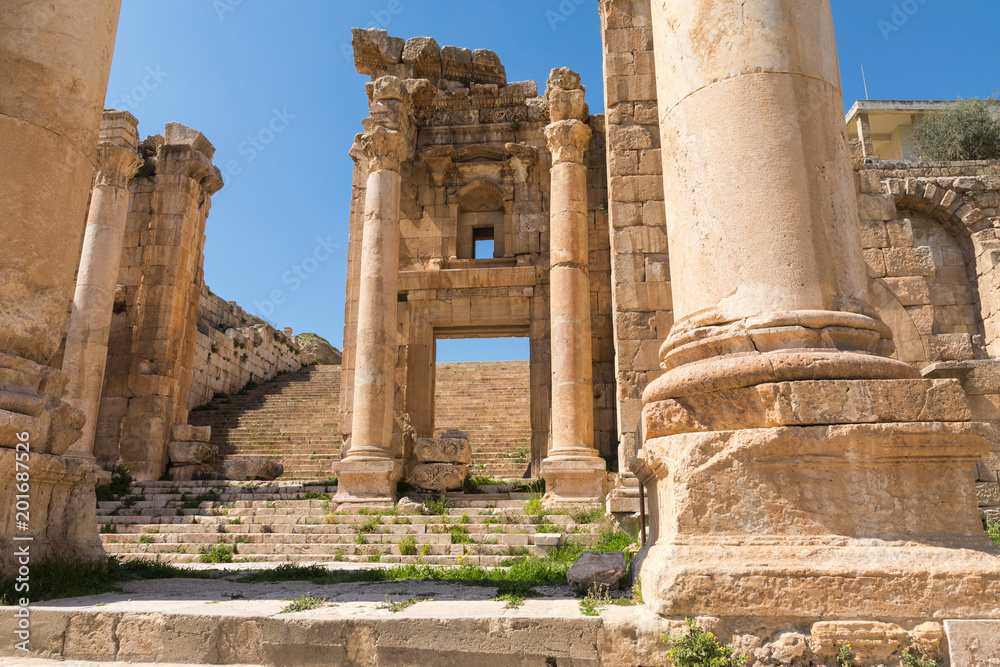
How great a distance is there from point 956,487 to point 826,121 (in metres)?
2.12

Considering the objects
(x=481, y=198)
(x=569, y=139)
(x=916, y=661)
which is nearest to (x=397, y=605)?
(x=916, y=661)

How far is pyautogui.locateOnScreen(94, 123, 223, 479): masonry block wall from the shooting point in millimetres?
16531

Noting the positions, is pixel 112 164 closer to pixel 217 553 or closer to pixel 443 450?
pixel 443 450

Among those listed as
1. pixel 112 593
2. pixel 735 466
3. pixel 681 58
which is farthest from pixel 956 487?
pixel 112 593

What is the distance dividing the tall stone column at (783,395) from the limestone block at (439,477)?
9173mm

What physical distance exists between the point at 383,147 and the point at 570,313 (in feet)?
17.1

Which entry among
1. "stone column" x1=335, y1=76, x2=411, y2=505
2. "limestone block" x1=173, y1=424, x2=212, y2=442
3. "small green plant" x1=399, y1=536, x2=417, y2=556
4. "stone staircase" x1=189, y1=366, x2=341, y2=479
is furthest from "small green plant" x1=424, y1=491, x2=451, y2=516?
"limestone block" x1=173, y1=424, x2=212, y2=442

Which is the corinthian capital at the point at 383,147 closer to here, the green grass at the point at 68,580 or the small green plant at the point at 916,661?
the green grass at the point at 68,580

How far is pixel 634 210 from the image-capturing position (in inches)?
393

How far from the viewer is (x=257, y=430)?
19.6 meters

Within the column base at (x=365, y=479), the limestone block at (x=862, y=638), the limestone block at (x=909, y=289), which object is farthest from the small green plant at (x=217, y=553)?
the limestone block at (x=909, y=289)

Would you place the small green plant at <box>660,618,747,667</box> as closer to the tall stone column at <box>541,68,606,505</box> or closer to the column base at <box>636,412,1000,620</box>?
the column base at <box>636,412,1000,620</box>

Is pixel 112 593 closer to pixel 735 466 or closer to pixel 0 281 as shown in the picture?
pixel 0 281

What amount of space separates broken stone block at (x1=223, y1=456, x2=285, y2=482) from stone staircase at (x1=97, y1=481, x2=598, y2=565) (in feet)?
6.55
